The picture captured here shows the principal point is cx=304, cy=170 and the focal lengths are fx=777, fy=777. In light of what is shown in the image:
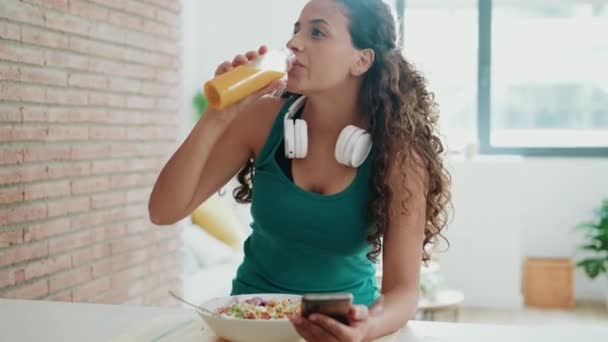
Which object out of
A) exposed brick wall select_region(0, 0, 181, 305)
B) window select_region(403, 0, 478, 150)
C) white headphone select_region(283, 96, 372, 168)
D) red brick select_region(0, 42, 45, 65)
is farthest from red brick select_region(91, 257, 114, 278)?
window select_region(403, 0, 478, 150)

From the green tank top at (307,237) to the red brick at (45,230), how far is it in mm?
926

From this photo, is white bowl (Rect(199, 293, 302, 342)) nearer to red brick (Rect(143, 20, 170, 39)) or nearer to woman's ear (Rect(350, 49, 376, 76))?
woman's ear (Rect(350, 49, 376, 76))

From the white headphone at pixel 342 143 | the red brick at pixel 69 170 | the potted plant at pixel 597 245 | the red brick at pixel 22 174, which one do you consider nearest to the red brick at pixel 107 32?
the red brick at pixel 69 170

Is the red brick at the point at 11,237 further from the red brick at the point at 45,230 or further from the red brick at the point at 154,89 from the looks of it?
the red brick at the point at 154,89

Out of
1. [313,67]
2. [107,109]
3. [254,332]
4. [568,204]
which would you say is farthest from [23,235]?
[568,204]

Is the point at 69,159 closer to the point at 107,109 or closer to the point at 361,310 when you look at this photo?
the point at 107,109

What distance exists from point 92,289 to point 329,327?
1.85 m

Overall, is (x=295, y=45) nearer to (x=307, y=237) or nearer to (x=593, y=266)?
(x=307, y=237)

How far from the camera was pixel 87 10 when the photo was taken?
8.27 feet

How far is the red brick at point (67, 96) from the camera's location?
7.53ft

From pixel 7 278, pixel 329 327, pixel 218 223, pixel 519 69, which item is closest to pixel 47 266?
A: pixel 7 278

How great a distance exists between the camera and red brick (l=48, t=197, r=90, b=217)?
92.0 inches

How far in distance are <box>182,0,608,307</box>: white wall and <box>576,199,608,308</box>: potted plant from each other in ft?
0.49

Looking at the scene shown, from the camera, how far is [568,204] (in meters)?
5.16
